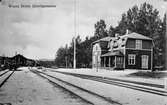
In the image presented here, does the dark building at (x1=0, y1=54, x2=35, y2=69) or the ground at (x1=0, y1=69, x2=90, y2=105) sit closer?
the ground at (x1=0, y1=69, x2=90, y2=105)

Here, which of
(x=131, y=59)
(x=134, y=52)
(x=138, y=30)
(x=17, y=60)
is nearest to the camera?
(x=17, y=60)

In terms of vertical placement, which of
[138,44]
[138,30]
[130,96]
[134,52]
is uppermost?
[138,30]

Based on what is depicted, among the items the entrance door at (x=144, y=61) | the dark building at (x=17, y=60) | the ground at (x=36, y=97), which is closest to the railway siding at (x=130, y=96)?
the ground at (x=36, y=97)

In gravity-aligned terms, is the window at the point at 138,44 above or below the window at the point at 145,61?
above

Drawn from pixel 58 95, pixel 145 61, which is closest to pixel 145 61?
pixel 145 61

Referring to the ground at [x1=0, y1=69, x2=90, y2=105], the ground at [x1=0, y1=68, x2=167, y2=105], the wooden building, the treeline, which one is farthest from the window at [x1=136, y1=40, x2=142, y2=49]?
the ground at [x1=0, y1=69, x2=90, y2=105]

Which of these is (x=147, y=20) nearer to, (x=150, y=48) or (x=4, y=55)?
(x=150, y=48)

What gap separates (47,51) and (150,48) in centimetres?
2402

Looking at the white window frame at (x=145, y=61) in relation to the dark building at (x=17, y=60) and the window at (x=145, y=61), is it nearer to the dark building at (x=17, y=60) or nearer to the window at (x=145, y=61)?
the window at (x=145, y=61)

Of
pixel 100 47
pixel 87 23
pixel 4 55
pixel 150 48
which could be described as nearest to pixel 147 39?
pixel 150 48

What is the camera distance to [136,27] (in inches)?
1051

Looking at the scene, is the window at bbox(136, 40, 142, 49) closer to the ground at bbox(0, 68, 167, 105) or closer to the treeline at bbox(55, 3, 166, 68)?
the treeline at bbox(55, 3, 166, 68)

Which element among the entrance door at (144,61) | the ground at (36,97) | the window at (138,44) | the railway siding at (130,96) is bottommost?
the railway siding at (130,96)

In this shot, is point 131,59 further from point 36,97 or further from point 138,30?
point 36,97
